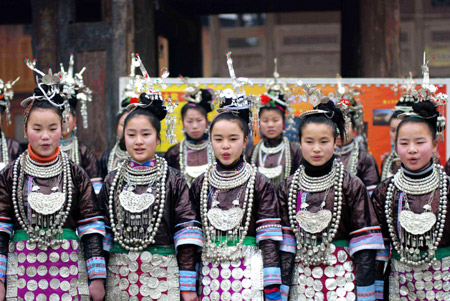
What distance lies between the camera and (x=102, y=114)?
6477 mm

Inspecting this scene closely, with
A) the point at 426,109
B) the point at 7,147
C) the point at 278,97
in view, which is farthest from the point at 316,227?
the point at 7,147

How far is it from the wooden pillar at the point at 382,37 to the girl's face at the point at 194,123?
2.43 metres

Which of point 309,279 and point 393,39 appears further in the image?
point 393,39

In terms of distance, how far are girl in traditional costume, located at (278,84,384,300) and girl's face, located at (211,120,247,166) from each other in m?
0.41

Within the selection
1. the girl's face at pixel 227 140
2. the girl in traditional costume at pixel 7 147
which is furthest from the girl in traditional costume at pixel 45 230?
the girl in traditional costume at pixel 7 147

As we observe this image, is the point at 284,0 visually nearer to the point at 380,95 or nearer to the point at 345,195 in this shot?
the point at 380,95

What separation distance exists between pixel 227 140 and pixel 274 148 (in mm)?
1968

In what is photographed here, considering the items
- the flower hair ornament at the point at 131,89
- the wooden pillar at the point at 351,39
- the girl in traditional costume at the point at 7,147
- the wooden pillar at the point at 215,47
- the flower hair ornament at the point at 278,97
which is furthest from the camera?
the wooden pillar at the point at 215,47

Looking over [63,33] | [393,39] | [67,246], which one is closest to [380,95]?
[393,39]

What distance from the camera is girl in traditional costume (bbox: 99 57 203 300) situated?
373cm

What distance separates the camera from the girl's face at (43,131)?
376 centimetres

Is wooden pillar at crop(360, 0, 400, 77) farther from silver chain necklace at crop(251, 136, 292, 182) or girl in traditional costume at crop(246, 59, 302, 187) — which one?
silver chain necklace at crop(251, 136, 292, 182)

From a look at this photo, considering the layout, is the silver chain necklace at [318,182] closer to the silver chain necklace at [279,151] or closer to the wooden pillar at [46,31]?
the silver chain necklace at [279,151]

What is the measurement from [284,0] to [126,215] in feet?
18.7
